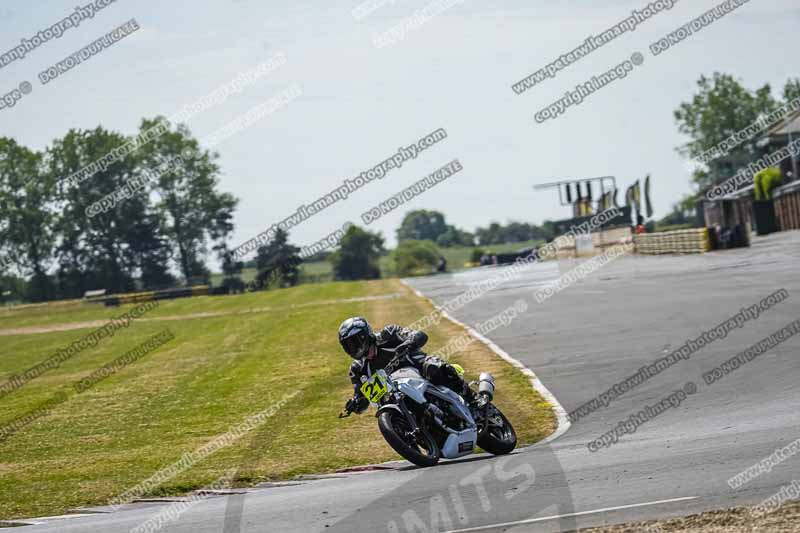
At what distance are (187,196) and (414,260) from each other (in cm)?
2475

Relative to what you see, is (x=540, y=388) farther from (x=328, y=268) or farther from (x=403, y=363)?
(x=328, y=268)

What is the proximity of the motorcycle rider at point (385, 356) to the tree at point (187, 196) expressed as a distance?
111374mm

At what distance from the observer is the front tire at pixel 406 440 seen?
11359 millimetres

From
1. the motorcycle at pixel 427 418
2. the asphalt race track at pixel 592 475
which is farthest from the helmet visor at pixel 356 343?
the asphalt race track at pixel 592 475

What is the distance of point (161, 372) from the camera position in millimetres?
28672

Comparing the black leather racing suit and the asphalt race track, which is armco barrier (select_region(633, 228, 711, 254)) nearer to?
the asphalt race track

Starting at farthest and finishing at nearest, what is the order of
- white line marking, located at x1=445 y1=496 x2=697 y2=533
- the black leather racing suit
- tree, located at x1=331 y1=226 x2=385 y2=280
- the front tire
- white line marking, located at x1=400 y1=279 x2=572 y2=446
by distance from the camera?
tree, located at x1=331 y1=226 x2=385 y2=280, white line marking, located at x1=400 y1=279 x2=572 y2=446, the black leather racing suit, the front tire, white line marking, located at x1=445 y1=496 x2=697 y2=533

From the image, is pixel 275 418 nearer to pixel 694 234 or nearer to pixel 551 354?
pixel 551 354

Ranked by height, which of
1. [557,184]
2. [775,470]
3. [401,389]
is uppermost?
[557,184]

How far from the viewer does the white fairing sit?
11781mm

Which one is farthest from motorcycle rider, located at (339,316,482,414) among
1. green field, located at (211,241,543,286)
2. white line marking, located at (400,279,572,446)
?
green field, located at (211,241,543,286)

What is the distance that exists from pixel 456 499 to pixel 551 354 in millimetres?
13024

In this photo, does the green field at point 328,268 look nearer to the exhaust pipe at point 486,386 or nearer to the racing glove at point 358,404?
the exhaust pipe at point 486,386

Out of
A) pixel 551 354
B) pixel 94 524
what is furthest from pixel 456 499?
pixel 551 354
